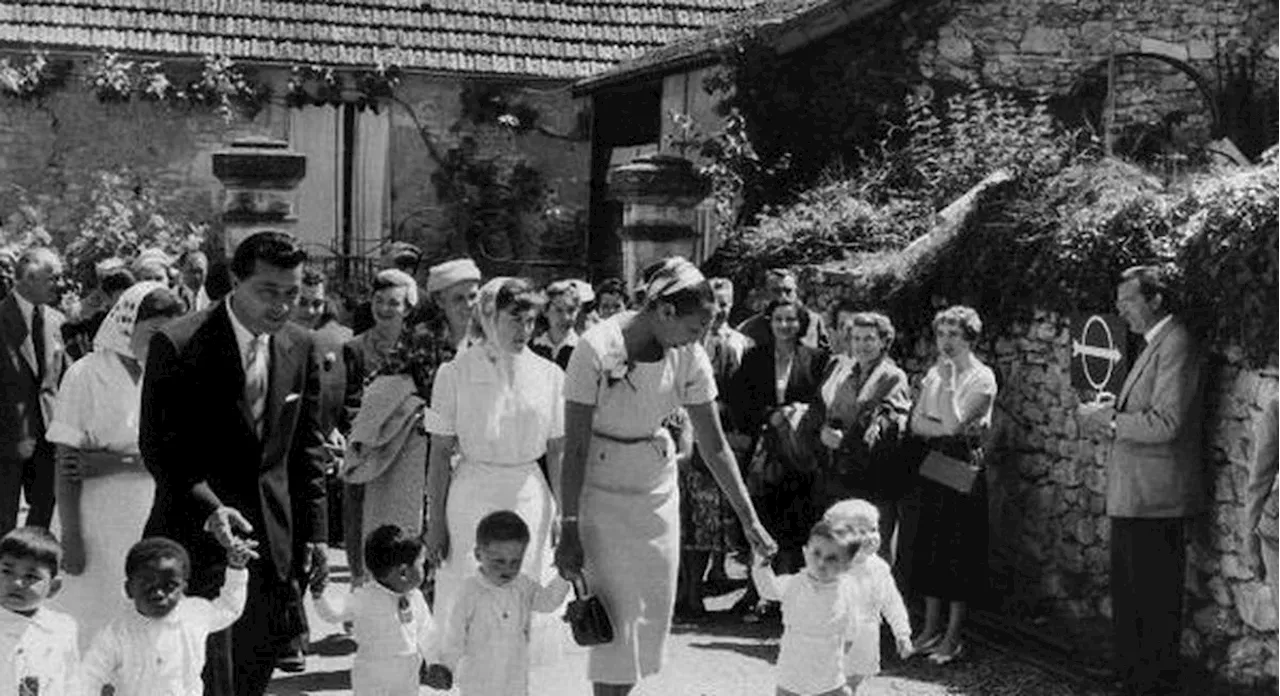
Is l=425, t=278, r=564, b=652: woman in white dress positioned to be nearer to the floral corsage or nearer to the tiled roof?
the floral corsage

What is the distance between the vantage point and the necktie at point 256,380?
21.1 ft

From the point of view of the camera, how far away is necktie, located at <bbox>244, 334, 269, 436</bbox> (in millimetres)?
6438

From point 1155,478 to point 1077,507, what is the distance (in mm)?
1452

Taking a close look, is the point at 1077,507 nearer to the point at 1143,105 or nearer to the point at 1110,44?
the point at 1143,105

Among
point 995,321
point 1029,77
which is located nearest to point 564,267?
point 1029,77

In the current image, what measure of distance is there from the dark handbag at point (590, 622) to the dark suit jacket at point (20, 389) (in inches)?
150

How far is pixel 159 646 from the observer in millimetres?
6375

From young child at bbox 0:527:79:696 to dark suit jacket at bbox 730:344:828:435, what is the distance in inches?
218

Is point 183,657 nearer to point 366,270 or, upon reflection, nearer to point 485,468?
point 485,468

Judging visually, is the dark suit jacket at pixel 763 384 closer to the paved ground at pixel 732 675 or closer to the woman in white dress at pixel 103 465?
the paved ground at pixel 732 675

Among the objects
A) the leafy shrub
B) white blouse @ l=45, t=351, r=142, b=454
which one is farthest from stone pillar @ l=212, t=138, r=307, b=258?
white blouse @ l=45, t=351, r=142, b=454

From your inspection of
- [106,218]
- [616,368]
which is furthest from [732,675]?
[106,218]

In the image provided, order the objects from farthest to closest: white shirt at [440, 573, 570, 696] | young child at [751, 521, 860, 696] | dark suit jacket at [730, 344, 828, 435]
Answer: dark suit jacket at [730, 344, 828, 435]
young child at [751, 521, 860, 696]
white shirt at [440, 573, 570, 696]

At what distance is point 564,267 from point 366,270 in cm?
226
